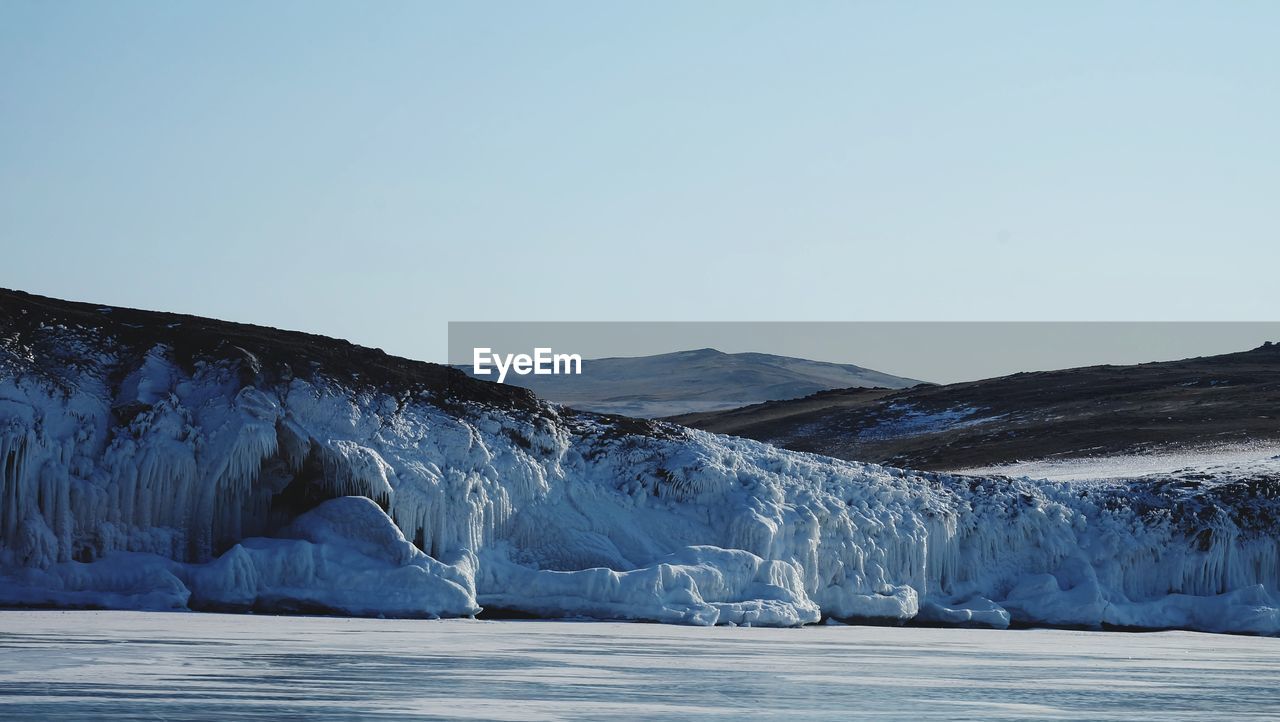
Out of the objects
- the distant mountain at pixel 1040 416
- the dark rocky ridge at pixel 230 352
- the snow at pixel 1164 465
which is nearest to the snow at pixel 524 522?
the dark rocky ridge at pixel 230 352

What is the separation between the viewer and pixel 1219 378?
92125 mm

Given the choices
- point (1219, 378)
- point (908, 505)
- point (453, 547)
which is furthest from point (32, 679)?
point (1219, 378)

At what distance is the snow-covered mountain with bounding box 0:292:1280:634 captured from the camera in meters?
27.7

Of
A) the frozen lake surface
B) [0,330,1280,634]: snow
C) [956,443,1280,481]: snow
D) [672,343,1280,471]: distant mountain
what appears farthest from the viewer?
[672,343,1280,471]: distant mountain

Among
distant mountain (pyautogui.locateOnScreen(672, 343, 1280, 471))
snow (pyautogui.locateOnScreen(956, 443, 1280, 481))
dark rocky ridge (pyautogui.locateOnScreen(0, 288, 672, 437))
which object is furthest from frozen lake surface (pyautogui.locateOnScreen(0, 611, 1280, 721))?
distant mountain (pyautogui.locateOnScreen(672, 343, 1280, 471))

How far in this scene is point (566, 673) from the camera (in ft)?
61.6

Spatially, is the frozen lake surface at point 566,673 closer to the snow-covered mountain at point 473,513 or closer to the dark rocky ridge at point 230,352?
the snow-covered mountain at point 473,513

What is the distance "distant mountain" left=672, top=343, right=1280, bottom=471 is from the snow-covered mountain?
99.4 feet

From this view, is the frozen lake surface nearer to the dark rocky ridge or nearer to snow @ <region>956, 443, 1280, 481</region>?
the dark rocky ridge

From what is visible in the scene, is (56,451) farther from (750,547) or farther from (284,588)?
(750,547)

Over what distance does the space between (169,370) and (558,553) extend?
8.21 m

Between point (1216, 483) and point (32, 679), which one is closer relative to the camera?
point (32, 679)

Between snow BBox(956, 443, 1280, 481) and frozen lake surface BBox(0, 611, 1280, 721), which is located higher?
snow BBox(956, 443, 1280, 481)

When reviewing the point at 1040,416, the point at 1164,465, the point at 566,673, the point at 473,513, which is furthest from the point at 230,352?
the point at 1040,416
